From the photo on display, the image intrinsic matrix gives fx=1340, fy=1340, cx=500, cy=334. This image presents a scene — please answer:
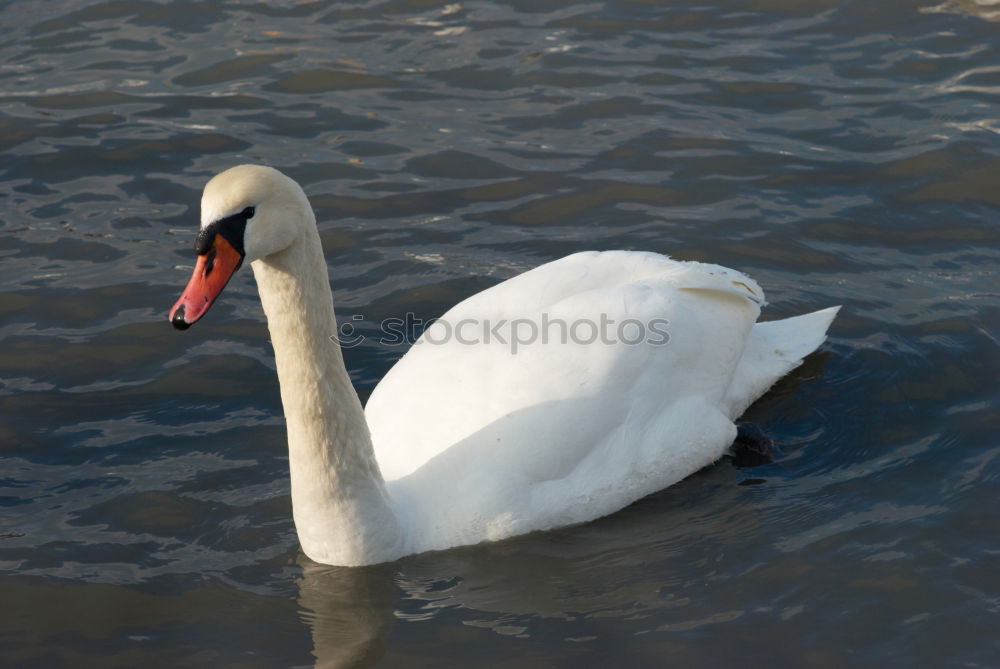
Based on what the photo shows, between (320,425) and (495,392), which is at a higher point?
(320,425)

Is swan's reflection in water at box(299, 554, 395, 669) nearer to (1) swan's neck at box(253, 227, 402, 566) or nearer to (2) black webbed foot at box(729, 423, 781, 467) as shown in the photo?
(1) swan's neck at box(253, 227, 402, 566)

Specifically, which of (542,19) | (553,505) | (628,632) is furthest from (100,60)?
(628,632)

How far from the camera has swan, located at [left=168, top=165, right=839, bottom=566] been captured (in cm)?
603

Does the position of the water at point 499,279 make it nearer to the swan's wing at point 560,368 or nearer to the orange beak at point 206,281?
the swan's wing at point 560,368

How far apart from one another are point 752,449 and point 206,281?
11.6ft

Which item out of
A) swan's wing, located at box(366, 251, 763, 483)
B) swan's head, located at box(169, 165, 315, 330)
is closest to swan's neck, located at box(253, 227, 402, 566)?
swan's head, located at box(169, 165, 315, 330)

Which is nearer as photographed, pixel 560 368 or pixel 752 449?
pixel 560 368

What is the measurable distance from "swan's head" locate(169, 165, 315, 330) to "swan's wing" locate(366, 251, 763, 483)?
1.61 m

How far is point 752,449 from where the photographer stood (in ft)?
25.1

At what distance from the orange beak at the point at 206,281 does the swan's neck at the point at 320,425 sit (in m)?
0.39

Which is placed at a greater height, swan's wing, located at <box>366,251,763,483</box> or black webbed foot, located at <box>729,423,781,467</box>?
swan's wing, located at <box>366,251,763,483</box>

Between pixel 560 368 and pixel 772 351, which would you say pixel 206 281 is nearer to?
pixel 560 368

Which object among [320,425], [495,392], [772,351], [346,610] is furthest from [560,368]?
[772,351]

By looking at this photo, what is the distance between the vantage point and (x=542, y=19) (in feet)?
42.3
